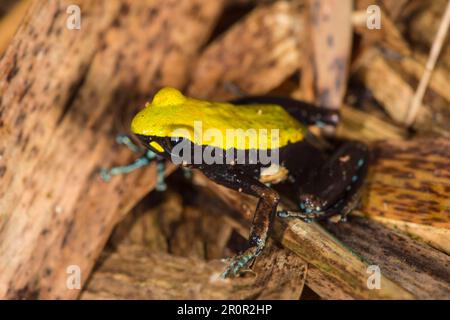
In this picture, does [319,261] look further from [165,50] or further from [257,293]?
[165,50]

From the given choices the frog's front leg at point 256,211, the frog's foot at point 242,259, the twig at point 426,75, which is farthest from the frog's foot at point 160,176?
the twig at point 426,75

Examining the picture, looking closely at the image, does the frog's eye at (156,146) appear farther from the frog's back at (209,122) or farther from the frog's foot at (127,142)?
the frog's foot at (127,142)

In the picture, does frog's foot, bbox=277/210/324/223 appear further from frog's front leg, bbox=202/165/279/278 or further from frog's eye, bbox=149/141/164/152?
frog's eye, bbox=149/141/164/152

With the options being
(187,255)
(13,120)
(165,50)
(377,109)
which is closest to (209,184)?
(187,255)

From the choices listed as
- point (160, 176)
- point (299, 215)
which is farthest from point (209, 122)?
point (160, 176)

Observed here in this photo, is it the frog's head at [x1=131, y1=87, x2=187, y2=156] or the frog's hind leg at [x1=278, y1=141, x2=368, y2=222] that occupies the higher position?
the frog's head at [x1=131, y1=87, x2=187, y2=156]

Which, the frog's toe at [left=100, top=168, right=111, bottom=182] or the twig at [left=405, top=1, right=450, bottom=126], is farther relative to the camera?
the twig at [left=405, top=1, right=450, bottom=126]

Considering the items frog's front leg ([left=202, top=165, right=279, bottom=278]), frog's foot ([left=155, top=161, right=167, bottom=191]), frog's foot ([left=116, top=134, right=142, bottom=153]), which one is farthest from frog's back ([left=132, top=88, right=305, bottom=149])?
frog's foot ([left=155, top=161, right=167, bottom=191])
